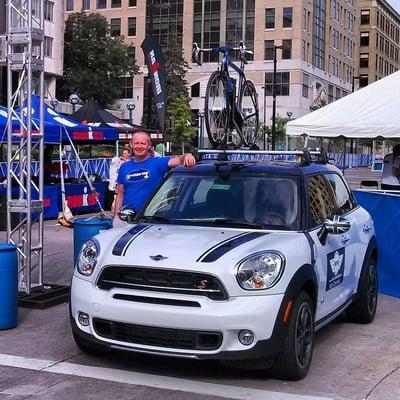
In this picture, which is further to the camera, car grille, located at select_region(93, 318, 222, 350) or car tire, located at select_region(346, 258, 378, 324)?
car tire, located at select_region(346, 258, 378, 324)

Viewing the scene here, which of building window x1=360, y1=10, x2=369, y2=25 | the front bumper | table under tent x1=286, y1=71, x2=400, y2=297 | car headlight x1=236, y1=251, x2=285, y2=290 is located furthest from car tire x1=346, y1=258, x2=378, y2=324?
building window x1=360, y1=10, x2=369, y2=25

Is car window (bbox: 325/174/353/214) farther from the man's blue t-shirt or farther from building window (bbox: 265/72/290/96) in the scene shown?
building window (bbox: 265/72/290/96)

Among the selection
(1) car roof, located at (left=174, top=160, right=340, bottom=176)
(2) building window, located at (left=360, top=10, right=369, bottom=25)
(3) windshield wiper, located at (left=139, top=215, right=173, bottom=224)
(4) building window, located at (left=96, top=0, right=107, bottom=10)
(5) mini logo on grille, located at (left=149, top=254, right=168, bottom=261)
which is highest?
(2) building window, located at (left=360, top=10, right=369, bottom=25)

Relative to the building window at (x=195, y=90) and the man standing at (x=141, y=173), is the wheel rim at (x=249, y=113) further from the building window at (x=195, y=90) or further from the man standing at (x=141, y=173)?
the building window at (x=195, y=90)

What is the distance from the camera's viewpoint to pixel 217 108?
11.8m

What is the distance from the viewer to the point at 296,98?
8212cm

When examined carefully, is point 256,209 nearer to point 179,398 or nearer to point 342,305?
point 342,305

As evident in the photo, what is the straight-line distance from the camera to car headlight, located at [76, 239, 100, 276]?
17.0 ft

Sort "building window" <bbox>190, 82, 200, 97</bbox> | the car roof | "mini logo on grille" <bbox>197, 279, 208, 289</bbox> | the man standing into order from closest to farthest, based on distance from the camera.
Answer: "mini logo on grille" <bbox>197, 279, 208, 289</bbox>
the car roof
the man standing
"building window" <bbox>190, 82, 200, 97</bbox>

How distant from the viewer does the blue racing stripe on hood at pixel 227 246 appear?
4.80 meters

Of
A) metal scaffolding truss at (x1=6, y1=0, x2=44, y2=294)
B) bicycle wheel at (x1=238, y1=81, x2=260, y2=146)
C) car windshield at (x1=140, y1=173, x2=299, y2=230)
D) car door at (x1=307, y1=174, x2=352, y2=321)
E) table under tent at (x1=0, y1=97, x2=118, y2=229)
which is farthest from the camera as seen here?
table under tent at (x1=0, y1=97, x2=118, y2=229)

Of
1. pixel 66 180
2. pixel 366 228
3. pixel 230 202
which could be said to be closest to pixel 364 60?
pixel 66 180

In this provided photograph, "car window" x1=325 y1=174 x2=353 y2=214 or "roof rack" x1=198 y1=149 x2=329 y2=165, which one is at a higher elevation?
"roof rack" x1=198 y1=149 x2=329 y2=165

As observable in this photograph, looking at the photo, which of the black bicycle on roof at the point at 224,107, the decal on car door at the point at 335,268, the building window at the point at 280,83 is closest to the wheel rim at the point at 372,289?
the decal on car door at the point at 335,268
